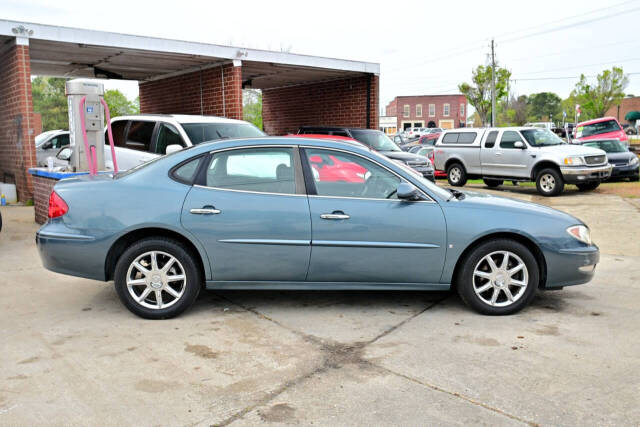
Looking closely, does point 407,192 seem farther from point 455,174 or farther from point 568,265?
point 455,174

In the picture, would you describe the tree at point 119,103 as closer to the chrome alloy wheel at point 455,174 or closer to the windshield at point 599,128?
the windshield at point 599,128

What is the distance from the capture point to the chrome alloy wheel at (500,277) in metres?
4.95

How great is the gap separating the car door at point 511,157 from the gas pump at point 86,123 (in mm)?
10362

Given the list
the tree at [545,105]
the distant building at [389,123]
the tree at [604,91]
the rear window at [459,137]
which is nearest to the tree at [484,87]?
the tree at [604,91]

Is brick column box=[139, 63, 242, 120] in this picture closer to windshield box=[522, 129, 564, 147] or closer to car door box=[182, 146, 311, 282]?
windshield box=[522, 129, 564, 147]

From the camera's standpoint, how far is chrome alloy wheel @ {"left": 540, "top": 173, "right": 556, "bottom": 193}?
14562 millimetres

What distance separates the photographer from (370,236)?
4.85m

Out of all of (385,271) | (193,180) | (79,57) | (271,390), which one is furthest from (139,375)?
(79,57)

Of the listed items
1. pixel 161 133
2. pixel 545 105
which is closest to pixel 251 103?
pixel 161 133

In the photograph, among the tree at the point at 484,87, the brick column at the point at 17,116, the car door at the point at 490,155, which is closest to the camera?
the brick column at the point at 17,116

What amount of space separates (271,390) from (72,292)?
3077mm

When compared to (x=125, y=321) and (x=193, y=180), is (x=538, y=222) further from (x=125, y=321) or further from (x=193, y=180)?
(x=125, y=321)

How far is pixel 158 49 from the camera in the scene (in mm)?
12641

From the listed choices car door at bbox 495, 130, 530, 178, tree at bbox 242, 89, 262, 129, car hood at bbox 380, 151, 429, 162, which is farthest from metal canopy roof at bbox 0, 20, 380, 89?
tree at bbox 242, 89, 262, 129
